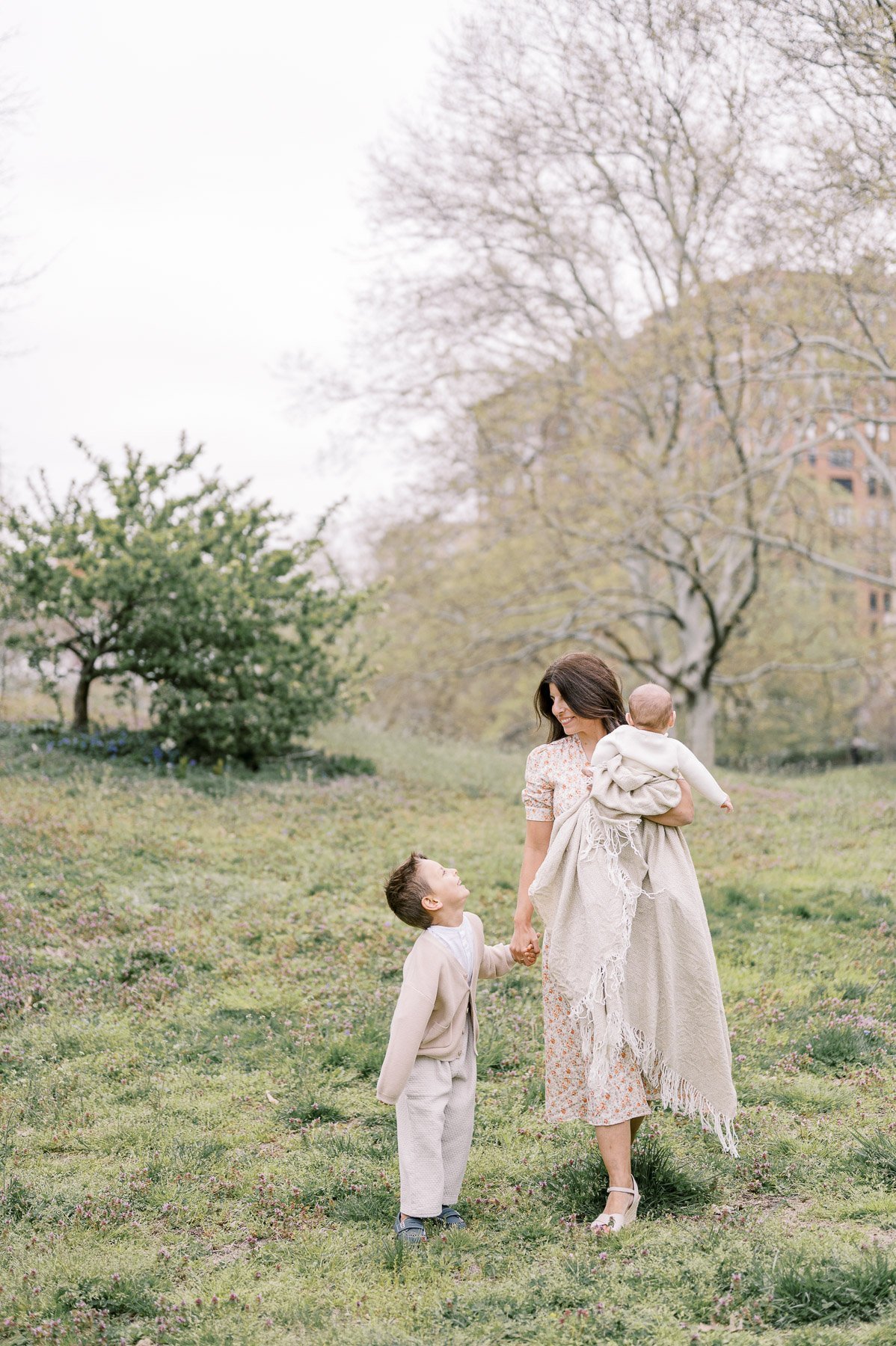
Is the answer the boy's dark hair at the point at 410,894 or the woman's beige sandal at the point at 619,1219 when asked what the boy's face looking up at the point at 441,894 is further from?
the woman's beige sandal at the point at 619,1219

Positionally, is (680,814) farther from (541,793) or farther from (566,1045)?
(566,1045)

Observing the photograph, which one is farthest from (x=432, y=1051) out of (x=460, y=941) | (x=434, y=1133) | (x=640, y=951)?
(x=640, y=951)

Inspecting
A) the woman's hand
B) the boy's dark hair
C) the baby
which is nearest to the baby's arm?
the baby

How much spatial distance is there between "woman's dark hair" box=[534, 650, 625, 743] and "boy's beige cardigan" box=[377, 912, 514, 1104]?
99 cm

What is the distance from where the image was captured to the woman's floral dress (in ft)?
12.8

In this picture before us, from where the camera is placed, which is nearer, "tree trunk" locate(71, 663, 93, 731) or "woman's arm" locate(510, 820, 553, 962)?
"woman's arm" locate(510, 820, 553, 962)

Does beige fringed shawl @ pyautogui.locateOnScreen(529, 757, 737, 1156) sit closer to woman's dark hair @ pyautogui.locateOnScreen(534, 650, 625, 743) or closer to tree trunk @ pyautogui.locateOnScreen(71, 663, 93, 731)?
woman's dark hair @ pyautogui.locateOnScreen(534, 650, 625, 743)

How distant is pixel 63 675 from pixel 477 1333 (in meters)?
10.2

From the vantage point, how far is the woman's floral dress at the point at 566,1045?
12.8 feet

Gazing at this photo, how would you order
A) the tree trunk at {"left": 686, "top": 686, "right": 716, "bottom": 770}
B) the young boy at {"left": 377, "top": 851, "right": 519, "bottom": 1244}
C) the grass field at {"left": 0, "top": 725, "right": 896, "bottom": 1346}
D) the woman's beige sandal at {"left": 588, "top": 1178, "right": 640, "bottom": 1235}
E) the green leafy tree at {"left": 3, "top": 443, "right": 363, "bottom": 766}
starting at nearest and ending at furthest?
the grass field at {"left": 0, "top": 725, "right": 896, "bottom": 1346} < the woman's beige sandal at {"left": 588, "top": 1178, "right": 640, "bottom": 1235} < the young boy at {"left": 377, "top": 851, "right": 519, "bottom": 1244} < the green leafy tree at {"left": 3, "top": 443, "right": 363, "bottom": 766} < the tree trunk at {"left": 686, "top": 686, "right": 716, "bottom": 770}

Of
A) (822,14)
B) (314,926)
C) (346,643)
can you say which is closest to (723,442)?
(346,643)

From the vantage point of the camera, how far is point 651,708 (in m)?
3.84

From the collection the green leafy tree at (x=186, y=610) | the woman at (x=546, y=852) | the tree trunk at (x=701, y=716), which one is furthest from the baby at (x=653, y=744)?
the tree trunk at (x=701, y=716)

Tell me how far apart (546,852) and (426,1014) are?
75 centimetres
